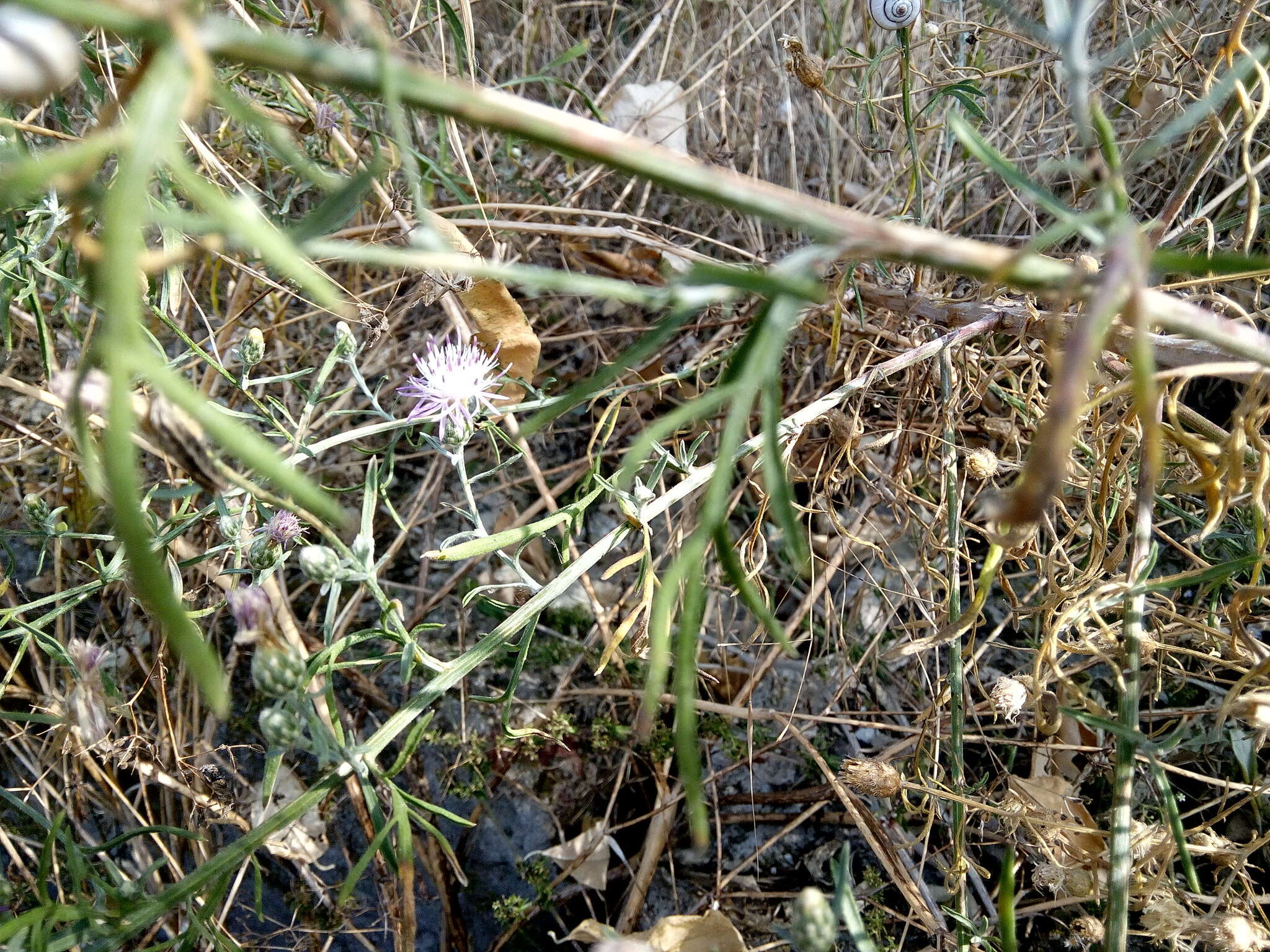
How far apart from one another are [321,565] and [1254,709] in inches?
41.3

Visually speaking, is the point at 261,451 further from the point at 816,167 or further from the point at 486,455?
the point at 816,167

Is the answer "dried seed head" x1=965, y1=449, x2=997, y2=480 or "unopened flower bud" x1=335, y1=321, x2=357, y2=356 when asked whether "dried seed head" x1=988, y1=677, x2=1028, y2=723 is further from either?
"unopened flower bud" x1=335, y1=321, x2=357, y2=356

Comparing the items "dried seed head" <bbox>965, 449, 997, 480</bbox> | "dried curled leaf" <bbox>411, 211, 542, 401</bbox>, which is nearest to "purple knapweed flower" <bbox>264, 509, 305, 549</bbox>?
"dried curled leaf" <bbox>411, 211, 542, 401</bbox>

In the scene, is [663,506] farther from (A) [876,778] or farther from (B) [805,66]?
(B) [805,66]

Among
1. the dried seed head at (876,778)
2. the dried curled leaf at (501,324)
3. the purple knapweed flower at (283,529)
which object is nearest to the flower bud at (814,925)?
the dried seed head at (876,778)

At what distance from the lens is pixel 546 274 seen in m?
0.55

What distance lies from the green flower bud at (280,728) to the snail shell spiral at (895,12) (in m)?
1.26

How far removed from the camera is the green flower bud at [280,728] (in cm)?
85

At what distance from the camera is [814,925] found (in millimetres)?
789

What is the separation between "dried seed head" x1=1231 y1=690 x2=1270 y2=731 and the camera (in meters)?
0.91

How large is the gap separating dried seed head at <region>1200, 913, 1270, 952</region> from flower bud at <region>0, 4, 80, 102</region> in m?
1.33

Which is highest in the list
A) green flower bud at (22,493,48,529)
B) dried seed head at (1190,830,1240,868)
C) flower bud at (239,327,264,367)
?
flower bud at (239,327,264,367)

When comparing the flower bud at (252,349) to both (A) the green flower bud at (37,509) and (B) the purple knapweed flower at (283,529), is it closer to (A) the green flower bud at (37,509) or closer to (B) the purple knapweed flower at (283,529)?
(B) the purple knapweed flower at (283,529)

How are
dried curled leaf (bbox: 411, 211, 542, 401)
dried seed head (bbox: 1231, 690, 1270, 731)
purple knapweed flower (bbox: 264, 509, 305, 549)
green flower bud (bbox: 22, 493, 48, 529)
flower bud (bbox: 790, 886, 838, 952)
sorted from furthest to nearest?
dried curled leaf (bbox: 411, 211, 542, 401), green flower bud (bbox: 22, 493, 48, 529), purple knapweed flower (bbox: 264, 509, 305, 549), dried seed head (bbox: 1231, 690, 1270, 731), flower bud (bbox: 790, 886, 838, 952)
